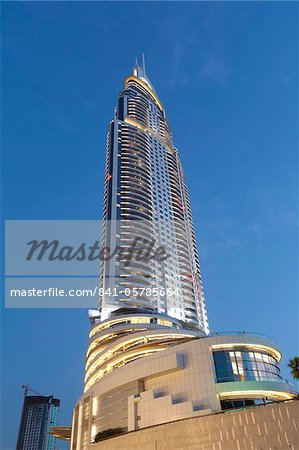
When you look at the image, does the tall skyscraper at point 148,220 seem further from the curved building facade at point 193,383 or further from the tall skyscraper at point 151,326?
the curved building facade at point 193,383

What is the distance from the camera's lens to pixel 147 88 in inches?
7224

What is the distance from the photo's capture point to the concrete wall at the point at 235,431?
2797 centimetres

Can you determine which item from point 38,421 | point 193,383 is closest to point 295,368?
point 193,383

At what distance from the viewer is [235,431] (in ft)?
99.3

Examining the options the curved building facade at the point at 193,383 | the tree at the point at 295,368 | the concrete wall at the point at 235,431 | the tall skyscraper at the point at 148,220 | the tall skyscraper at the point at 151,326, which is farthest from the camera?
the tall skyscraper at the point at 148,220

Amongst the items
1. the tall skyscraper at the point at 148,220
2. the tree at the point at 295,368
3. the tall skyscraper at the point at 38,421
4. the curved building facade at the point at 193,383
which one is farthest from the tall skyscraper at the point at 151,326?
the tall skyscraper at the point at 38,421

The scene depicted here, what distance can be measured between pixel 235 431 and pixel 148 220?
8261 centimetres

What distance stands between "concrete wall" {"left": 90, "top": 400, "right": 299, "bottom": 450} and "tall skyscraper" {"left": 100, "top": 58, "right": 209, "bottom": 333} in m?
49.7

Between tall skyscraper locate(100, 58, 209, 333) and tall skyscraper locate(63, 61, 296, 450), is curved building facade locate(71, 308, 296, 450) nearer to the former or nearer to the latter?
tall skyscraper locate(63, 61, 296, 450)

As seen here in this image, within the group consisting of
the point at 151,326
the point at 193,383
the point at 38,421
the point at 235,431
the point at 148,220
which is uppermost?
the point at 148,220

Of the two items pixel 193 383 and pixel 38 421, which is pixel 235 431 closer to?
pixel 193 383

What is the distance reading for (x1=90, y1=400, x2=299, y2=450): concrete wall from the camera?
91.8 feet

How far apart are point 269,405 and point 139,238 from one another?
249ft

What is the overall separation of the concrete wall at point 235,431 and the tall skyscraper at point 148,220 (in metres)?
49.7
